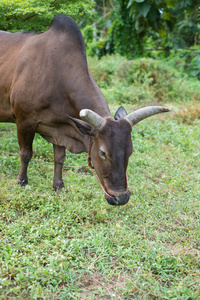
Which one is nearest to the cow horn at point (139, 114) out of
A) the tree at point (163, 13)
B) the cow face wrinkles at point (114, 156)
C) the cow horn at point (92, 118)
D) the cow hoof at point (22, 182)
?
the cow face wrinkles at point (114, 156)

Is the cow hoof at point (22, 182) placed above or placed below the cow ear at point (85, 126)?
below

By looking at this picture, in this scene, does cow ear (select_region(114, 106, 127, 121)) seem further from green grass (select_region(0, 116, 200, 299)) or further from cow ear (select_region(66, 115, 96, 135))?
green grass (select_region(0, 116, 200, 299))

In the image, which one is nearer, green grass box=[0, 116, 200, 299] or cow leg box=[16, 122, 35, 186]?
green grass box=[0, 116, 200, 299]

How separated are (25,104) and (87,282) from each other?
222 cm

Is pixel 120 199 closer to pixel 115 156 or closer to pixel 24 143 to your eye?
pixel 115 156

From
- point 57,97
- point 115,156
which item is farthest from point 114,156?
point 57,97

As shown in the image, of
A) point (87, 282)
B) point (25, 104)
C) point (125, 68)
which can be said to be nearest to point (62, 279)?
point (87, 282)

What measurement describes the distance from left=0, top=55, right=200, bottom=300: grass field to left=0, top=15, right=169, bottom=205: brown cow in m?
0.44

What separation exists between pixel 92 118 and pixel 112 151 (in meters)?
0.38

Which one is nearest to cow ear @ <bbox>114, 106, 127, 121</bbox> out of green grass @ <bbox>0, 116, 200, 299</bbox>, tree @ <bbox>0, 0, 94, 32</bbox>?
green grass @ <bbox>0, 116, 200, 299</bbox>

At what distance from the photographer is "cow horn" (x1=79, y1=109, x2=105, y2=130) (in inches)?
122

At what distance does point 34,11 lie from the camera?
4.73 metres

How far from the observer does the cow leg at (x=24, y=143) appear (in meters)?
4.01

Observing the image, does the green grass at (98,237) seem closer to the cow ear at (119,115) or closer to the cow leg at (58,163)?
the cow leg at (58,163)
